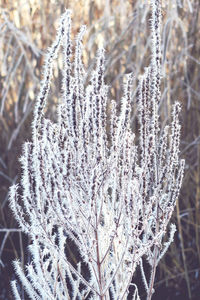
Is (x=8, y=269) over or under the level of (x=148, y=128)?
under

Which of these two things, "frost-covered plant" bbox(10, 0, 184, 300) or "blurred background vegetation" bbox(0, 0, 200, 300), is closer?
"frost-covered plant" bbox(10, 0, 184, 300)

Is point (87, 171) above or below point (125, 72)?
below

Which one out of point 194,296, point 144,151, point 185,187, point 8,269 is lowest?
point 194,296

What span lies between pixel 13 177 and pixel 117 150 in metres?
2.08

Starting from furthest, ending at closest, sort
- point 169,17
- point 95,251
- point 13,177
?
point 13,177 < point 169,17 < point 95,251

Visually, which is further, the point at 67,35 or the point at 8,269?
the point at 8,269

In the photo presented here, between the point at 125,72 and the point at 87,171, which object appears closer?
A: the point at 87,171

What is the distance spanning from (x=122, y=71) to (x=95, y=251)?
1.84 metres

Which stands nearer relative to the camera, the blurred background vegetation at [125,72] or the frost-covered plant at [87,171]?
the frost-covered plant at [87,171]

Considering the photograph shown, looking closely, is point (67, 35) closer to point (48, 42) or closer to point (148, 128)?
point (148, 128)

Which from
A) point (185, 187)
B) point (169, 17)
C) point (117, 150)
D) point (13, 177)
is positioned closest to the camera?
point (117, 150)

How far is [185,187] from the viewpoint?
3232 mm

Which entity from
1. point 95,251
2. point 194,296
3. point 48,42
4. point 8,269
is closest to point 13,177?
point 8,269

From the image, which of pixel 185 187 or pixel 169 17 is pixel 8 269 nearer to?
pixel 185 187
